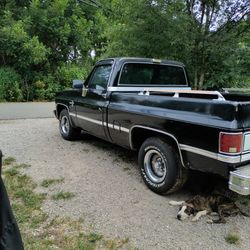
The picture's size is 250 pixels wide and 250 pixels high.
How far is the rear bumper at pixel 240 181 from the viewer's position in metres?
3.10

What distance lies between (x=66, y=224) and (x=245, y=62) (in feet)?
20.4

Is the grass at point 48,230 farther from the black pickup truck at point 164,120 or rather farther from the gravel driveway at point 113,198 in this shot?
the black pickup truck at point 164,120

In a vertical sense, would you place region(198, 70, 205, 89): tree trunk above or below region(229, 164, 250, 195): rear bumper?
above

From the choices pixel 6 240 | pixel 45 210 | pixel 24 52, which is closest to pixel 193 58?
pixel 45 210

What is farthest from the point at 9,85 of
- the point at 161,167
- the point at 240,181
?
the point at 240,181

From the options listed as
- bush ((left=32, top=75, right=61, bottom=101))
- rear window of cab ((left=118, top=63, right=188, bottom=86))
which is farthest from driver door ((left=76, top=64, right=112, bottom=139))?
bush ((left=32, top=75, right=61, bottom=101))

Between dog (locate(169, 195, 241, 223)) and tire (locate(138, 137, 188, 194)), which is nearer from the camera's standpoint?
dog (locate(169, 195, 241, 223))

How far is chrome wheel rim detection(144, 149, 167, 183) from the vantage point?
163 inches

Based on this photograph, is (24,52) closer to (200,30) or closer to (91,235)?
(200,30)

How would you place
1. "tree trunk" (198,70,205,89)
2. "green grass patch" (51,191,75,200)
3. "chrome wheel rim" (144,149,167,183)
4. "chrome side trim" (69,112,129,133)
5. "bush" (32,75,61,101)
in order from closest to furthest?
"green grass patch" (51,191,75,200) → "chrome wheel rim" (144,149,167,183) → "chrome side trim" (69,112,129,133) → "tree trunk" (198,70,205,89) → "bush" (32,75,61,101)

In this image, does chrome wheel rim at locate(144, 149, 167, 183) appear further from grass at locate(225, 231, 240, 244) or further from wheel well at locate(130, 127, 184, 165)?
grass at locate(225, 231, 240, 244)

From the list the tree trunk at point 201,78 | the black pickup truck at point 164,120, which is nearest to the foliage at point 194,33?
Result: the tree trunk at point 201,78

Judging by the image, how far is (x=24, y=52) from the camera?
557 inches

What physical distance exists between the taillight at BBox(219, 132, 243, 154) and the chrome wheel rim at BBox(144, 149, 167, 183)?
108cm
